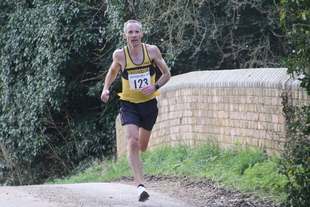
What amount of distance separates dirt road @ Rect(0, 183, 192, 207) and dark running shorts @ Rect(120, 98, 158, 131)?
3.08 ft

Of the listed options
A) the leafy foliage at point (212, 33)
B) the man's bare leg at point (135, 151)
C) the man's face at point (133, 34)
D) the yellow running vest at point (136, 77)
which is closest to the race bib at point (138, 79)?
the yellow running vest at point (136, 77)

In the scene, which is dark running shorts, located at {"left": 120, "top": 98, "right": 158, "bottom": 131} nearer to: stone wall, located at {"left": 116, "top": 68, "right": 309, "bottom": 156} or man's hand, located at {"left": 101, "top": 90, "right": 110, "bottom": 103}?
man's hand, located at {"left": 101, "top": 90, "right": 110, "bottom": 103}

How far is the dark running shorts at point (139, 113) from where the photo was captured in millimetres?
6184

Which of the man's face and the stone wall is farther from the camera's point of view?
the stone wall

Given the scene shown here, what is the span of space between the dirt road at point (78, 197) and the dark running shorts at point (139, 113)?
0.94m

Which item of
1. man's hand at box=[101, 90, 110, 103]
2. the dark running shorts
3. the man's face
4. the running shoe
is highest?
the man's face

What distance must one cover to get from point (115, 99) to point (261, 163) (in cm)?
868

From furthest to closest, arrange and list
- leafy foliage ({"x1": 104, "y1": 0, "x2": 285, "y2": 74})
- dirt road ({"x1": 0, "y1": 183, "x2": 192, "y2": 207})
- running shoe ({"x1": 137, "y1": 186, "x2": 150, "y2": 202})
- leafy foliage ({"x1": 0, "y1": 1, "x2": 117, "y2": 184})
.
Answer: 1. leafy foliage ({"x1": 0, "y1": 1, "x2": 117, "y2": 184})
2. leafy foliage ({"x1": 104, "y1": 0, "x2": 285, "y2": 74})
3. dirt road ({"x1": 0, "y1": 183, "x2": 192, "y2": 207})
4. running shoe ({"x1": 137, "y1": 186, "x2": 150, "y2": 202})

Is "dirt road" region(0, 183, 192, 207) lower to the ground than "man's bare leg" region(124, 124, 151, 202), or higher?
lower

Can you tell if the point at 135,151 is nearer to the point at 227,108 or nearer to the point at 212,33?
the point at 227,108

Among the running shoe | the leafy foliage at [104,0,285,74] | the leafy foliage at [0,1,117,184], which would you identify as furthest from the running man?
the leafy foliage at [0,1,117,184]

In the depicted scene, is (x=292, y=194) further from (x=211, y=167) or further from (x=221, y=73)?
(x=221, y=73)

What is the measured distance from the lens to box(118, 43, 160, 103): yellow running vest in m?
6.14

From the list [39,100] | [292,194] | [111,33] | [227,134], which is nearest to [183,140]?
[227,134]
